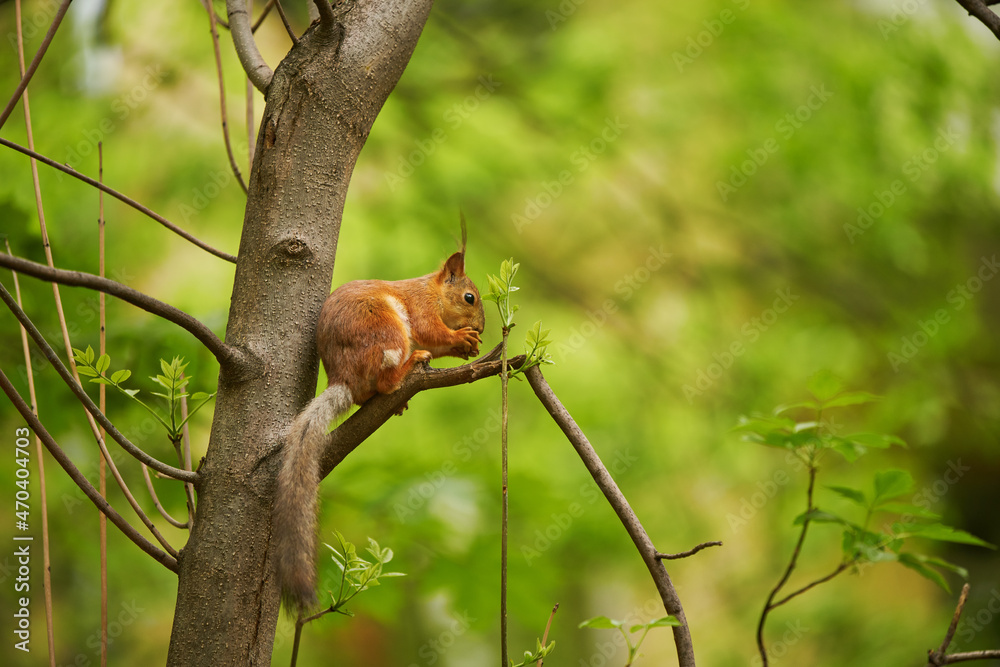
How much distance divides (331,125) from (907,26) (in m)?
2.97

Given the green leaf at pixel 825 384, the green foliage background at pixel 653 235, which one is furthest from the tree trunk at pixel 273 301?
the green foliage background at pixel 653 235

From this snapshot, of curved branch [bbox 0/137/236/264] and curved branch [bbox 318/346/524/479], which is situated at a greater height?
curved branch [bbox 0/137/236/264]

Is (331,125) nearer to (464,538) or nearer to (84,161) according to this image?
(464,538)

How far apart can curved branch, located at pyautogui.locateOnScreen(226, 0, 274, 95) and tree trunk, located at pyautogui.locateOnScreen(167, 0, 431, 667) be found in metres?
0.08

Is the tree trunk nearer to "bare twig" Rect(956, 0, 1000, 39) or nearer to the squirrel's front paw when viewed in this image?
the squirrel's front paw

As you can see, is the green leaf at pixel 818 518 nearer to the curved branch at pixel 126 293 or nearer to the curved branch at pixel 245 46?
the curved branch at pixel 126 293

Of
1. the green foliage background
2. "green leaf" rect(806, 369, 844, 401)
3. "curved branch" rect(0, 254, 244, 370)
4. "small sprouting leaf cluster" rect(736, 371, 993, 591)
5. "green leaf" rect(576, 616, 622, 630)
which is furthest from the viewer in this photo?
the green foliage background

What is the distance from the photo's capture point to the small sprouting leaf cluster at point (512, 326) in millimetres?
853

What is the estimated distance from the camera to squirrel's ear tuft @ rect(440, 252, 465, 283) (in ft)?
4.86

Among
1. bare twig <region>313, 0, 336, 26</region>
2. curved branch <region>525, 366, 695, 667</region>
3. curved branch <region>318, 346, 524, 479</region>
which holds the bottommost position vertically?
curved branch <region>525, 366, 695, 667</region>

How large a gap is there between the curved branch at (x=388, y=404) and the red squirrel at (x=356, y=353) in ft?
0.08

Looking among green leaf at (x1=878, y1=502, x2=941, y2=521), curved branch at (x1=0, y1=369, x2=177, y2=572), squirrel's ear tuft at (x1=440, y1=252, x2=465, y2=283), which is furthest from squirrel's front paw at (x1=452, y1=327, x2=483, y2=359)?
green leaf at (x1=878, y1=502, x2=941, y2=521)

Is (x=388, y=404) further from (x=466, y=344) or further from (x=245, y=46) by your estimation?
(x=245, y=46)

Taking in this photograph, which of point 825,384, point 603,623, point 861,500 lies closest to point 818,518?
point 861,500
